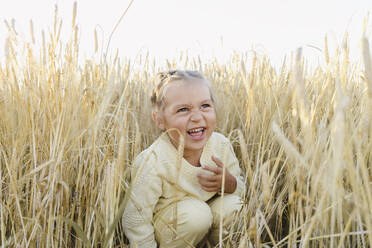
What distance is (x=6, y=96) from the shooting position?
4.24 ft

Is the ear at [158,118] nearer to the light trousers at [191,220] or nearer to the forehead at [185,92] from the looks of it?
the forehead at [185,92]

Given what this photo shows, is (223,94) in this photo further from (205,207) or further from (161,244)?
(161,244)

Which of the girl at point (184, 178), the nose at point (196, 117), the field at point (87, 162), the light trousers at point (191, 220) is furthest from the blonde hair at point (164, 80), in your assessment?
the light trousers at point (191, 220)

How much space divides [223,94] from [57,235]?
1131 millimetres

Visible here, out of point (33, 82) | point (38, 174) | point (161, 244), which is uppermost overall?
point (33, 82)

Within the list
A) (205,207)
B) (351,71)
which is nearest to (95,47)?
(205,207)

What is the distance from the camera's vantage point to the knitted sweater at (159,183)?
4.12 ft

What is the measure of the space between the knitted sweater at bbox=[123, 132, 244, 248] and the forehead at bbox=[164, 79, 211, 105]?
153 mm

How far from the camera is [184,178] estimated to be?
4.65 feet

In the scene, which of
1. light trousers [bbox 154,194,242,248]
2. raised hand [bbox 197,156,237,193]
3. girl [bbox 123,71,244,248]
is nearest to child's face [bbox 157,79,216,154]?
girl [bbox 123,71,244,248]

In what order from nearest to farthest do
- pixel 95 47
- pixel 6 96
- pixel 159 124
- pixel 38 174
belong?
1. pixel 38 174
2. pixel 95 47
3. pixel 6 96
4. pixel 159 124

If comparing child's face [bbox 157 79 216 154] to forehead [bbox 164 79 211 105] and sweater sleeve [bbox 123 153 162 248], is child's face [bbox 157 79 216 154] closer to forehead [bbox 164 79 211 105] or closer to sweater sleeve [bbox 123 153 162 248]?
forehead [bbox 164 79 211 105]

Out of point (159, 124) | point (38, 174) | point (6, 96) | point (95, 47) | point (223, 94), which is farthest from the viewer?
point (223, 94)

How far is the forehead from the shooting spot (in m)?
1.34
